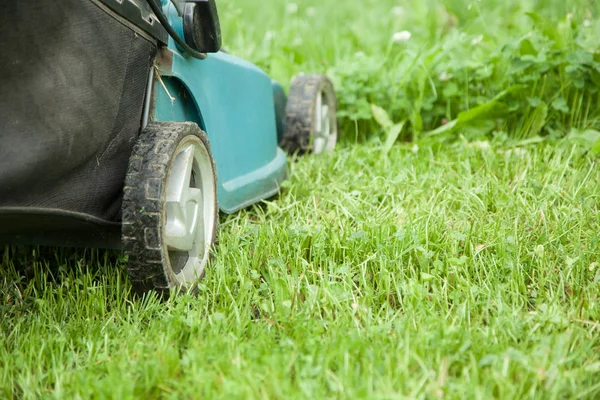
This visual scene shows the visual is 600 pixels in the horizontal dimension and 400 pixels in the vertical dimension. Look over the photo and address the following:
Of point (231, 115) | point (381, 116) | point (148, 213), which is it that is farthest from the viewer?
point (381, 116)

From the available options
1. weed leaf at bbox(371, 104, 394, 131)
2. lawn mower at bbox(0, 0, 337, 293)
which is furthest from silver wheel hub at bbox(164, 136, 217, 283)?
weed leaf at bbox(371, 104, 394, 131)

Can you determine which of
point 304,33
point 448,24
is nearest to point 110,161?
point 304,33

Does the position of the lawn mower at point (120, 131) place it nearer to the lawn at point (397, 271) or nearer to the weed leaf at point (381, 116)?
the lawn at point (397, 271)

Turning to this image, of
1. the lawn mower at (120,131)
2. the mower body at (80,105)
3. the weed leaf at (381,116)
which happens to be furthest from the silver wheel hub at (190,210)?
the weed leaf at (381,116)

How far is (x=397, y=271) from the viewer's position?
1816 mm

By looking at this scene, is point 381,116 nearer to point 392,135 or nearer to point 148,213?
point 392,135

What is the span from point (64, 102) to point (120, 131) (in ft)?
0.74

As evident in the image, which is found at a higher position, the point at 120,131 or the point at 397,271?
the point at 120,131

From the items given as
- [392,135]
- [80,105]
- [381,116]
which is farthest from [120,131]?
[381,116]

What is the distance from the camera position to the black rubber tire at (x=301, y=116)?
9.33ft

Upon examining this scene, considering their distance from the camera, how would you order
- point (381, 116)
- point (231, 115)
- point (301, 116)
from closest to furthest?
1. point (231, 115)
2. point (301, 116)
3. point (381, 116)

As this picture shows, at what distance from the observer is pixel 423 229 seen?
196 cm

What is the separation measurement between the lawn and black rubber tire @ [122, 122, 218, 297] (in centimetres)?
8

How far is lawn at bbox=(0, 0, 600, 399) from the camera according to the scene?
4.41 ft
